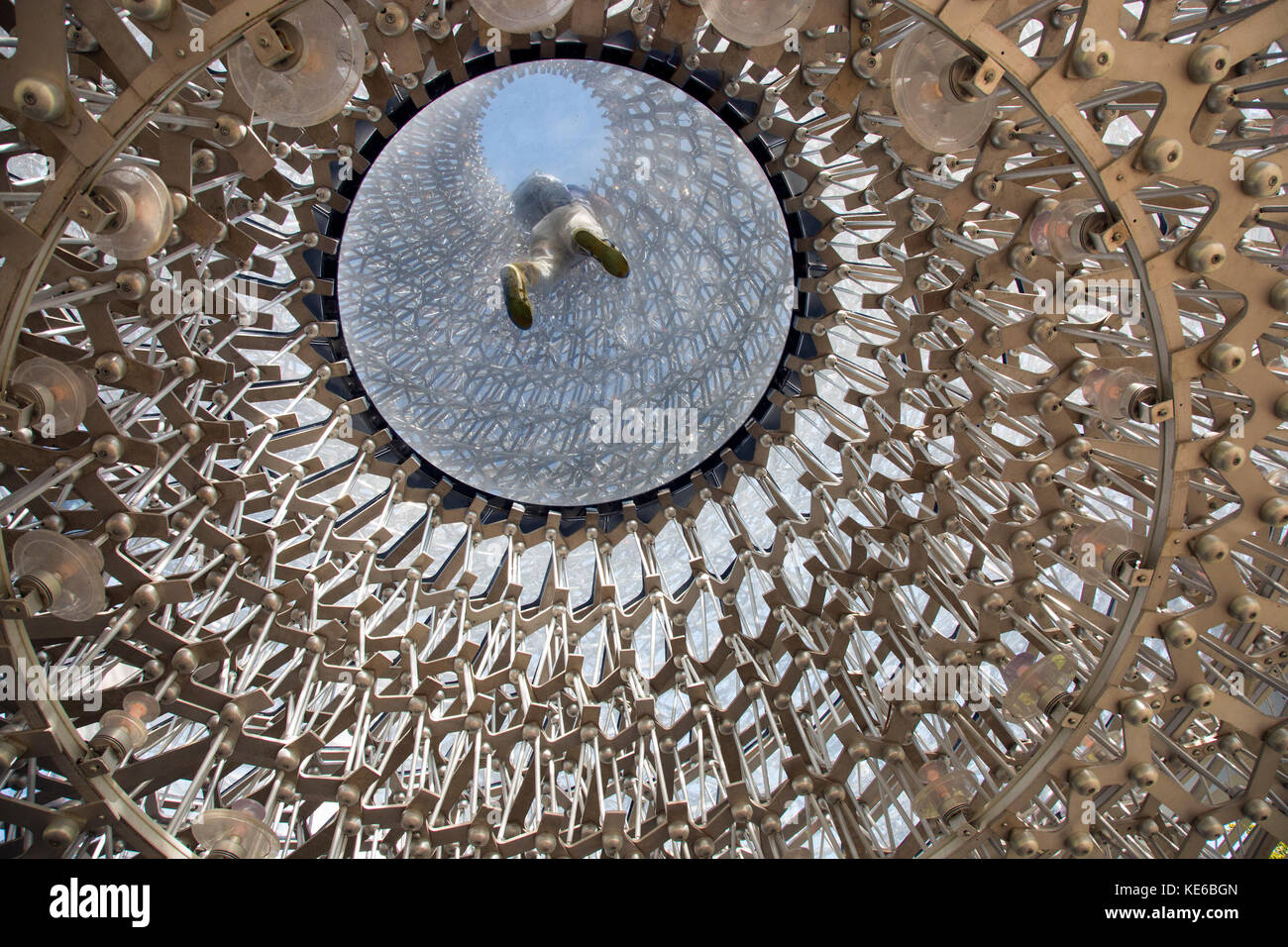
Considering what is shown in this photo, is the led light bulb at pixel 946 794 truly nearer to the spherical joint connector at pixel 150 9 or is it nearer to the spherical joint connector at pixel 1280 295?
the spherical joint connector at pixel 1280 295

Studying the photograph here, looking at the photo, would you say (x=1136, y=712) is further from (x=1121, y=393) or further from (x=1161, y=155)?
(x=1161, y=155)

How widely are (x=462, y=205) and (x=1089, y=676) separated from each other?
40.9 ft

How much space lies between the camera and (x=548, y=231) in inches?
615

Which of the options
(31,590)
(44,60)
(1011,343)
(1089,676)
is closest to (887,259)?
(1011,343)

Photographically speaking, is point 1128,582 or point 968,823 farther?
point 968,823

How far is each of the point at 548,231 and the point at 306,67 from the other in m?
8.92

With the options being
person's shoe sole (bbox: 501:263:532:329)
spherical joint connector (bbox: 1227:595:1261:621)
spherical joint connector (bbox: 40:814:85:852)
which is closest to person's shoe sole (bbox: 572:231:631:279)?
person's shoe sole (bbox: 501:263:532:329)

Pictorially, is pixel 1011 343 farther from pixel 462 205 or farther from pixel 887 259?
pixel 462 205

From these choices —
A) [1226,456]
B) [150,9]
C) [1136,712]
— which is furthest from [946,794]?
[150,9]

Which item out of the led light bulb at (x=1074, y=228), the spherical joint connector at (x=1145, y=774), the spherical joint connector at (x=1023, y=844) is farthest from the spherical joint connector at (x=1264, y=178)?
the spherical joint connector at (x=1023, y=844)

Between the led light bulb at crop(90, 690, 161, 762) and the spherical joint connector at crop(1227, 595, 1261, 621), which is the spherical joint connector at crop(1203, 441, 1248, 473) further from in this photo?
the led light bulb at crop(90, 690, 161, 762)

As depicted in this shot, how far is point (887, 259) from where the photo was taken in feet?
41.4

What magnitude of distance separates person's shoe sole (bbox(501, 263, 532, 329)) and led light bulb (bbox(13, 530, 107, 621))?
6971 mm

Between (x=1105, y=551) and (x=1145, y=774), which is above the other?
(x=1105, y=551)
